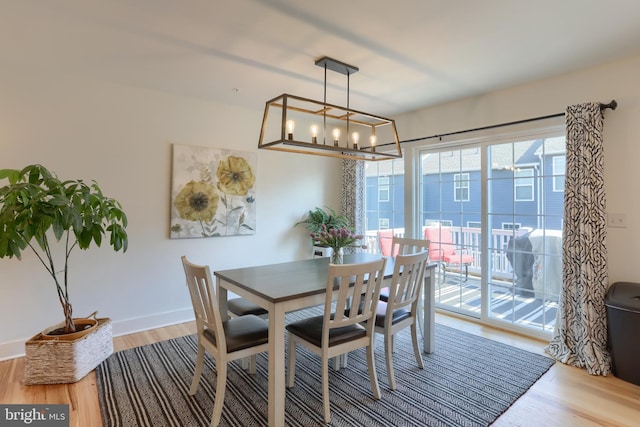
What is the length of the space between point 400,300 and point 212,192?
2.48 metres

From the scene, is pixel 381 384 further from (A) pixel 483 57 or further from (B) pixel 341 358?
(A) pixel 483 57

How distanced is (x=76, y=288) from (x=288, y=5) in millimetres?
3104

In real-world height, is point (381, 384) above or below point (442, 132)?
below

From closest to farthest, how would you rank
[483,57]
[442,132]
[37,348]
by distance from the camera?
[37,348], [483,57], [442,132]

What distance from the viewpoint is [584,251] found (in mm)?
2777

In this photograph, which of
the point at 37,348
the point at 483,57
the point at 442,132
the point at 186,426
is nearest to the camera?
the point at 186,426

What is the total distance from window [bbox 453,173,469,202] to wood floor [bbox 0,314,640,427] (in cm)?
187

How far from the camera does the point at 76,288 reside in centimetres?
315

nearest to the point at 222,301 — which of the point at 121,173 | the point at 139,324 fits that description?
the point at 139,324

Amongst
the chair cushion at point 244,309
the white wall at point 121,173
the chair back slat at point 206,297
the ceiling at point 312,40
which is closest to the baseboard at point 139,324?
the white wall at point 121,173

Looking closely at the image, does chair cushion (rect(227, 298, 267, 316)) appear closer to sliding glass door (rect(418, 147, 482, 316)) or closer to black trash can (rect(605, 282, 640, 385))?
sliding glass door (rect(418, 147, 482, 316))

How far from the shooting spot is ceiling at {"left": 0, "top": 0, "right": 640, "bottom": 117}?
204 cm

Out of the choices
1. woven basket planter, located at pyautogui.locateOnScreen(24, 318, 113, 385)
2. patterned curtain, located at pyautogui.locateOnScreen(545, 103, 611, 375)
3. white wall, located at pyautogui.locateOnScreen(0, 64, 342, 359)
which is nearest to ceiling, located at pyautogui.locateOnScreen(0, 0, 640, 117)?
white wall, located at pyautogui.locateOnScreen(0, 64, 342, 359)

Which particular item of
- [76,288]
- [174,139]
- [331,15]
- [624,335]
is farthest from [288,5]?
[624,335]
